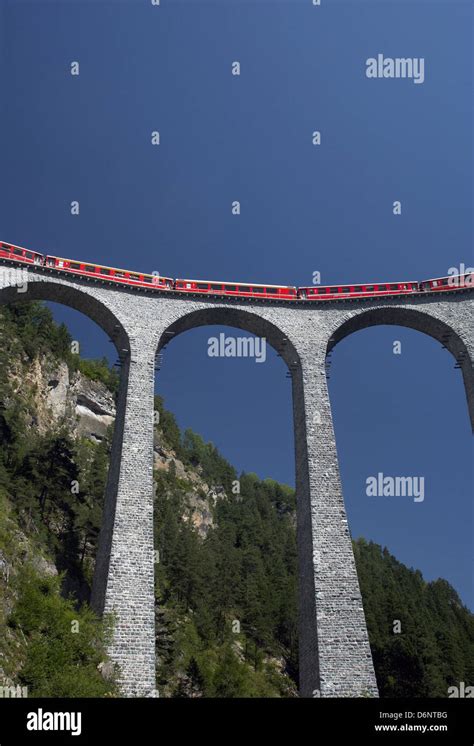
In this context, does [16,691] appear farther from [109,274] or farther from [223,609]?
[223,609]

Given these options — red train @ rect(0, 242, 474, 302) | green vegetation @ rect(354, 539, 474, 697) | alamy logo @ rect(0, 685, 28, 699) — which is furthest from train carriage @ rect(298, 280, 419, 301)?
green vegetation @ rect(354, 539, 474, 697)

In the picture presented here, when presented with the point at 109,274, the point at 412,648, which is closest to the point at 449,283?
the point at 109,274

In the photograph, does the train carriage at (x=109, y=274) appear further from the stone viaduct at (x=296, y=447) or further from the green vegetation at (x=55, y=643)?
the green vegetation at (x=55, y=643)

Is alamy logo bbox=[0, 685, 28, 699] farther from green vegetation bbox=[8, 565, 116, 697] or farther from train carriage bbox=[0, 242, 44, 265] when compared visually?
train carriage bbox=[0, 242, 44, 265]

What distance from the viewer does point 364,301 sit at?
25.8 meters

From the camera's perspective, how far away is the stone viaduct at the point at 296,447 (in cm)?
1834
